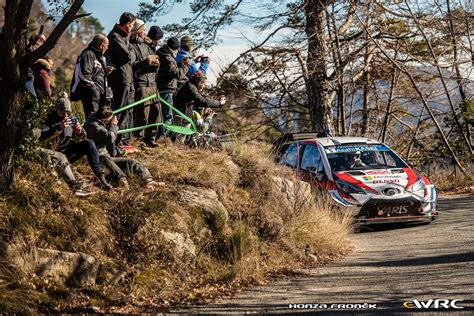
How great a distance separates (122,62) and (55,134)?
103 inches

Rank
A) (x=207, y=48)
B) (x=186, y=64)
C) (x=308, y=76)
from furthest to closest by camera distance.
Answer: (x=207, y=48)
(x=308, y=76)
(x=186, y=64)

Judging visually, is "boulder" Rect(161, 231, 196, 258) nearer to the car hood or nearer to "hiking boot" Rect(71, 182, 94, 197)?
"hiking boot" Rect(71, 182, 94, 197)

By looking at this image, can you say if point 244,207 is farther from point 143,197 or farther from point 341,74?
point 341,74

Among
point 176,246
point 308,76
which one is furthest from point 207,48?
point 176,246

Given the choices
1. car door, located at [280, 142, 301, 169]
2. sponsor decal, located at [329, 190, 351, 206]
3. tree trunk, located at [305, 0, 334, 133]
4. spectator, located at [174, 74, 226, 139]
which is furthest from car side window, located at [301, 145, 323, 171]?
tree trunk, located at [305, 0, 334, 133]

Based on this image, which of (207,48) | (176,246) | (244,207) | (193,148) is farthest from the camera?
(207,48)

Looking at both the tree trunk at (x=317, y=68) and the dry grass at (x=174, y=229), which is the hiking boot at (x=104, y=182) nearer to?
the dry grass at (x=174, y=229)

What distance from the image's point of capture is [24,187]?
28.4ft

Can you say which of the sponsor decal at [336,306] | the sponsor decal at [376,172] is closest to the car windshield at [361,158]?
the sponsor decal at [376,172]

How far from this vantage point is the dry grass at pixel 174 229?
326 inches

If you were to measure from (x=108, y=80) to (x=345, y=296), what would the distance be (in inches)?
218

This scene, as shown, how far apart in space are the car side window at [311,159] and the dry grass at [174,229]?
99.0 inches

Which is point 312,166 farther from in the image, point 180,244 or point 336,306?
point 336,306

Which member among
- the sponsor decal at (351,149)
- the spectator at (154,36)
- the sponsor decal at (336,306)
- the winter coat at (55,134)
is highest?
the spectator at (154,36)
